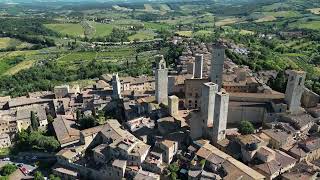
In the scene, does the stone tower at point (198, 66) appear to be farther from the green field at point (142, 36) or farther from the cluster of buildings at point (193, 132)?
the green field at point (142, 36)

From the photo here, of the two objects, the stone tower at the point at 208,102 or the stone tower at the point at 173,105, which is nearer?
the stone tower at the point at 208,102

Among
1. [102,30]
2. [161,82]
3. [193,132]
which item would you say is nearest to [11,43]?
[102,30]

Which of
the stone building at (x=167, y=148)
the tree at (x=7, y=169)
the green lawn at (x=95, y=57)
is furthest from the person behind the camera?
the green lawn at (x=95, y=57)

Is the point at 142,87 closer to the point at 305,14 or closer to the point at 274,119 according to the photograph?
the point at 274,119

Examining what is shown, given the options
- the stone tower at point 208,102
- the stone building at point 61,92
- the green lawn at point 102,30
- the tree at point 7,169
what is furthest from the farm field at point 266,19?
the tree at point 7,169

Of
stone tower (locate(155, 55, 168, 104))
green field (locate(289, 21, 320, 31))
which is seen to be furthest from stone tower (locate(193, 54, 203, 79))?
green field (locate(289, 21, 320, 31))
